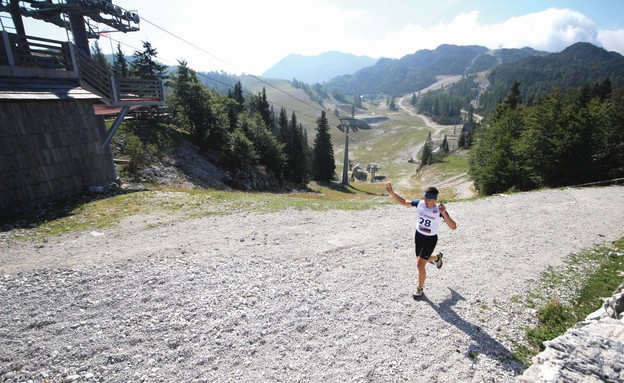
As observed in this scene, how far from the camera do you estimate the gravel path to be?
600 centimetres

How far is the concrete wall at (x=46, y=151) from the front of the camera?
44.1 ft

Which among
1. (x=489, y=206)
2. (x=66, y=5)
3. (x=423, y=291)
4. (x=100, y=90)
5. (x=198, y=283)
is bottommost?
(x=489, y=206)

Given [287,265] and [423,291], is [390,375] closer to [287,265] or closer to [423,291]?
[423,291]

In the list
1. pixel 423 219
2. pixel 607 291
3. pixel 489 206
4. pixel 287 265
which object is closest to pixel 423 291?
pixel 423 219

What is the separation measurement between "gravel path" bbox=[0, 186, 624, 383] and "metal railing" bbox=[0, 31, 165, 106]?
9.94 metres

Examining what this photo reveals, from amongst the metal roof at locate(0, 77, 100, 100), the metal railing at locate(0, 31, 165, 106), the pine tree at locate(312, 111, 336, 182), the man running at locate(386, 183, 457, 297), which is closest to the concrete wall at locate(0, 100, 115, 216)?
the metal roof at locate(0, 77, 100, 100)

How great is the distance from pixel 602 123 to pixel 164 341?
4728 cm

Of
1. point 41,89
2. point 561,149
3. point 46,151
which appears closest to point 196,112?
point 41,89

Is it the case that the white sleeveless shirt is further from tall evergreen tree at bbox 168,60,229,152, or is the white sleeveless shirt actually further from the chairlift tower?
tall evergreen tree at bbox 168,60,229,152

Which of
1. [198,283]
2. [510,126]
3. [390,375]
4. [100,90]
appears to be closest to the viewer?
[390,375]

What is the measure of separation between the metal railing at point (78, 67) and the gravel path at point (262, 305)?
9.94 metres

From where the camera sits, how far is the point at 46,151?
14766 millimetres

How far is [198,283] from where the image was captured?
8828 millimetres

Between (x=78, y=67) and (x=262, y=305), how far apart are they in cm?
1829
